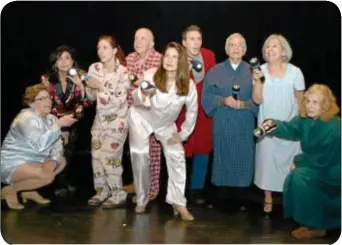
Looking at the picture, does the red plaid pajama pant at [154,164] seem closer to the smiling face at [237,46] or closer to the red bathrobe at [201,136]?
the red bathrobe at [201,136]

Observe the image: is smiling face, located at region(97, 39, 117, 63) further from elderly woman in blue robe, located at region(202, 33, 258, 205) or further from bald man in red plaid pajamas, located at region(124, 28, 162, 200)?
elderly woman in blue robe, located at region(202, 33, 258, 205)

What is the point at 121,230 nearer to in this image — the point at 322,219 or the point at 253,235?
the point at 253,235

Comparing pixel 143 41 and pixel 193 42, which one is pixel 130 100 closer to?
pixel 143 41

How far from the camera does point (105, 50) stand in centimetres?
452

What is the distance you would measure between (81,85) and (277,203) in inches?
58.3

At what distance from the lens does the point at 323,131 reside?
13.5ft

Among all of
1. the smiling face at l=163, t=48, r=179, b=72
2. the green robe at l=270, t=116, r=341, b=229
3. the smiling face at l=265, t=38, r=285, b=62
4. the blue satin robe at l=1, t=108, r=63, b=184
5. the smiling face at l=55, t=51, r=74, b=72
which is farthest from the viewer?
the smiling face at l=55, t=51, r=74, b=72

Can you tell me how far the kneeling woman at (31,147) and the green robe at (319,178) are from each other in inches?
58.9

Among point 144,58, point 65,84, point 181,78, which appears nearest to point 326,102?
point 181,78

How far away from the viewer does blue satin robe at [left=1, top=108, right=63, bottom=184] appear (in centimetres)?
455

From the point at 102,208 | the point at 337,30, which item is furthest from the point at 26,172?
the point at 337,30

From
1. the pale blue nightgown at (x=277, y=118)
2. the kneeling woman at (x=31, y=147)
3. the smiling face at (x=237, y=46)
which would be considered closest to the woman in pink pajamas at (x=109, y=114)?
the kneeling woman at (x=31, y=147)

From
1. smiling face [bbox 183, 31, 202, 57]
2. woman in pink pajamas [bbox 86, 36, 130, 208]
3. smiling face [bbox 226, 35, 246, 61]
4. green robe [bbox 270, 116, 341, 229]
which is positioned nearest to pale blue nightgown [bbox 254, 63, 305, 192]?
smiling face [bbox 226, 35, 246, 61]

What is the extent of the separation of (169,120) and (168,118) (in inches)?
0.7
